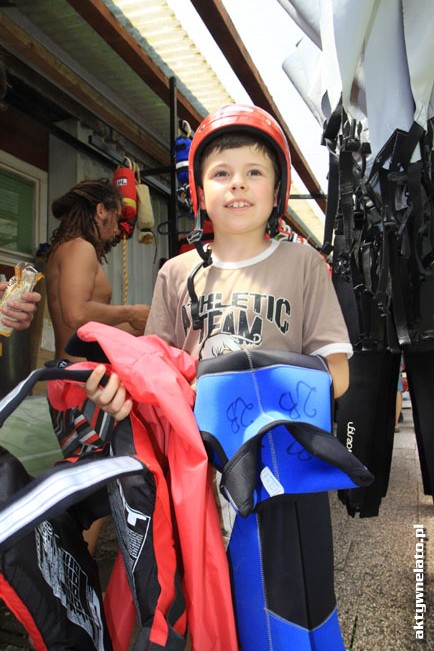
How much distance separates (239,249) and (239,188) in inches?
7.6

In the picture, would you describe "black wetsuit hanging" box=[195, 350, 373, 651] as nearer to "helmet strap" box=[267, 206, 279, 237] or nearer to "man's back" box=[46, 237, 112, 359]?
"helmet strap" box=[267, 206, 279, 237]

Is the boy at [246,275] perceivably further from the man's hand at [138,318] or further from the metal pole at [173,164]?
the metal pole at [173,164]

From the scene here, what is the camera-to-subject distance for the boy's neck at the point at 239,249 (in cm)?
142

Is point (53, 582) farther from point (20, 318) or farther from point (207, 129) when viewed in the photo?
point (207, 129)

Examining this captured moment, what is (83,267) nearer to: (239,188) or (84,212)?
(84,212)

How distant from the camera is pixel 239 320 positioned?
1.30 metres

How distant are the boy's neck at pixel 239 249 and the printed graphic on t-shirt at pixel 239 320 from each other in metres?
0.15

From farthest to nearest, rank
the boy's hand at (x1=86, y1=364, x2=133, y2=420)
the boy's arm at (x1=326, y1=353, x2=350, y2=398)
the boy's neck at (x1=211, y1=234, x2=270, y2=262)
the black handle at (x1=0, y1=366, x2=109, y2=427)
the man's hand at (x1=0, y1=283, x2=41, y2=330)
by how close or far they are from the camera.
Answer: the man's hand at (x1=0, y1=283, x2=41, y2=330) < the boy's neck at (x1=211, y1=234, x2=270, y2=262) < the boy's arm at (x1=326, y1=353, x2=350, y2=398) < the boy's hand at (x1=86, y1=364, x2=133, y2=420) < the black handle at (x1=0, y1=366, x2=109, y2=427)

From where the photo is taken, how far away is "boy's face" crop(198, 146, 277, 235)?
1329 mm

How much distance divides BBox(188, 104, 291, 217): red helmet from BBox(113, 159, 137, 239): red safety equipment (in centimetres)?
278

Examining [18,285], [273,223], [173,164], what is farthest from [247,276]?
[173,164]

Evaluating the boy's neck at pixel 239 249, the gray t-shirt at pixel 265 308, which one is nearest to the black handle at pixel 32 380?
the gray t-shirt at pixel 265 308

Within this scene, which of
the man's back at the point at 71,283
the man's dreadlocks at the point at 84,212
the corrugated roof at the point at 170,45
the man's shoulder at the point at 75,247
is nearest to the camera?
the man's back at the point at 71,283

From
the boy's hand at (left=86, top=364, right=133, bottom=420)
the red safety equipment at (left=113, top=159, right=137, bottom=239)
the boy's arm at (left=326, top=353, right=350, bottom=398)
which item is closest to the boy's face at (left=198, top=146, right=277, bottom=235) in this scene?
the boy's arm at (left=326, top=353, right=350, bottom=398)
